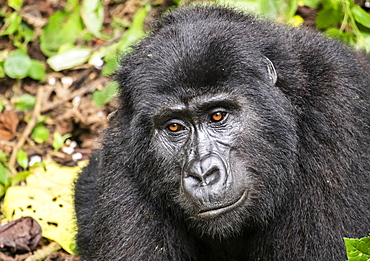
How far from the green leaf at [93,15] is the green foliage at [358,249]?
19.1 feet

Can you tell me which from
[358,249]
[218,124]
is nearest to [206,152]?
[218,124]

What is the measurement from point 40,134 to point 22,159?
528mm

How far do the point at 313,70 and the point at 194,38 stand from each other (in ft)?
3.38

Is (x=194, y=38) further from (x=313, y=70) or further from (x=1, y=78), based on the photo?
(x=1, y=78)

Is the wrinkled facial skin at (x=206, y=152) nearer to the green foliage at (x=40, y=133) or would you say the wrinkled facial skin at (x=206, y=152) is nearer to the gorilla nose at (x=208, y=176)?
the gorilla nose at (x=208, y=176)

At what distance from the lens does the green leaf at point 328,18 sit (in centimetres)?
801

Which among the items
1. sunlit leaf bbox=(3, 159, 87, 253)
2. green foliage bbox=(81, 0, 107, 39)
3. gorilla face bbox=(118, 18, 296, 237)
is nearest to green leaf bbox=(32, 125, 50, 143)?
sunlit leaf bbox=(3, 159, 87, 253)

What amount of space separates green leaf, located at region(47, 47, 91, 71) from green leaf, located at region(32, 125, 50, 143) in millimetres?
913

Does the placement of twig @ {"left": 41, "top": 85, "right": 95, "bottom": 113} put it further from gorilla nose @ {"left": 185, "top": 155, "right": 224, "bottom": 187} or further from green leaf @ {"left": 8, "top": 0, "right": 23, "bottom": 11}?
gorilla nose @ {"left": 185, "top": 155, "right": 224, "bottom": 187}

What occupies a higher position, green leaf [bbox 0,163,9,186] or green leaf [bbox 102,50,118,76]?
green leaf [bbox 102,50,118,76]

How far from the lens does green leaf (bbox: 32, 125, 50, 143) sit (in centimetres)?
869

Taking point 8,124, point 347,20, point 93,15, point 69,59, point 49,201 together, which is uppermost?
point 347,20

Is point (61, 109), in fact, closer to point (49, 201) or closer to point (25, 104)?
point (25, 104)

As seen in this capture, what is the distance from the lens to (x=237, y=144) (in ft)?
17.0
